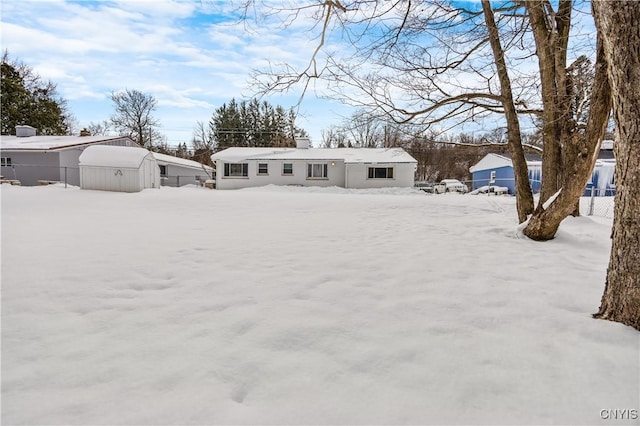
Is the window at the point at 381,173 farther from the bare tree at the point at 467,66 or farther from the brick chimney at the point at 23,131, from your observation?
the brick chimney at the point at 23,131

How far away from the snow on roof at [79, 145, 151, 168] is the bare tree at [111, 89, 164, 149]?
21399mm

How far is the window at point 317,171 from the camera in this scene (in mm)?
21348

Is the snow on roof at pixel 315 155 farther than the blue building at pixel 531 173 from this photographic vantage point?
Yes

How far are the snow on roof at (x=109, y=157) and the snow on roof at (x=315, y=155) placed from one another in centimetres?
818

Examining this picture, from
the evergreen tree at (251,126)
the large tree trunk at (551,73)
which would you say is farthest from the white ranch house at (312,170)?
the large tree trunk at (551,73)

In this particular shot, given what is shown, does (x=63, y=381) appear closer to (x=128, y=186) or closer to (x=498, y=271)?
(x=498, y=271)

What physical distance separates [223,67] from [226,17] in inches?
143

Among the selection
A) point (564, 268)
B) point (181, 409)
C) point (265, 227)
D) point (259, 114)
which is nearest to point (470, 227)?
point (564, 268)

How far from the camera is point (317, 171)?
21469 millimetres

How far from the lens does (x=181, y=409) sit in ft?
4.78

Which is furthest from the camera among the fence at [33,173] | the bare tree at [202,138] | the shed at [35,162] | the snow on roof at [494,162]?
the bare tree at [202,138]

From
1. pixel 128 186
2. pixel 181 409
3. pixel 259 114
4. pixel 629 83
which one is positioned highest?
pixel 259 114

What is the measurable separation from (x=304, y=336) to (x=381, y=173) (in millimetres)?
→ 20040

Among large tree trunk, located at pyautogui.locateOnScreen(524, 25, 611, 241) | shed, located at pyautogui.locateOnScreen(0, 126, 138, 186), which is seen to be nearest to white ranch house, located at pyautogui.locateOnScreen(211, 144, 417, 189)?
shed, located at pyautogui.locateOnScreen(0, 126, 138, 186)
